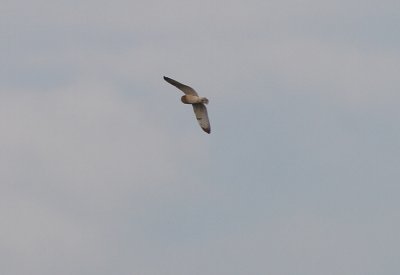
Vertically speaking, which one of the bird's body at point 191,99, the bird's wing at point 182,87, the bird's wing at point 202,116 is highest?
the bird's wing at point 182,87

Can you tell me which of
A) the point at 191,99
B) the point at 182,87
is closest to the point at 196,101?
the point at 191,99

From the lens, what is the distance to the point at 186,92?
58531 mm

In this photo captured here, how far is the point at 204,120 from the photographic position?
59750 millimetres

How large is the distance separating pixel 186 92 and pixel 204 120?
7.22 feet

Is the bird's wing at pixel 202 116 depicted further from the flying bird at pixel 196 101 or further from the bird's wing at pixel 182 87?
the bird's wing at pixel 182 87

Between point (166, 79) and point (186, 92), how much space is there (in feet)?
4.70

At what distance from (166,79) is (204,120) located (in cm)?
357

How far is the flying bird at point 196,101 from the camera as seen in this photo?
5812 cm

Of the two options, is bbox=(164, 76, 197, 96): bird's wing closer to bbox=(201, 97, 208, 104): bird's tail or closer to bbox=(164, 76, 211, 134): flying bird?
bbox=(164, 76, 211, 134): flying bird

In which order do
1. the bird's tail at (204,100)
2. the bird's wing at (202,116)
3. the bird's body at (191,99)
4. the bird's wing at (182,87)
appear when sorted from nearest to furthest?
the bird's wing at (182,87), the bird's body at (191,99), the bird's tail at (204,100), the bird's wing at (202,116)

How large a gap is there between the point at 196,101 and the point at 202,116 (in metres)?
1.38

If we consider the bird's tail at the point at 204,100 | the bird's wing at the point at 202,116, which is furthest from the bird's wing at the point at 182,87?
the bird's wing at the point at 202,116

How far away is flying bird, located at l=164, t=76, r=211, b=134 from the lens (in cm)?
5812

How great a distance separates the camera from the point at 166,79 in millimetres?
57906
